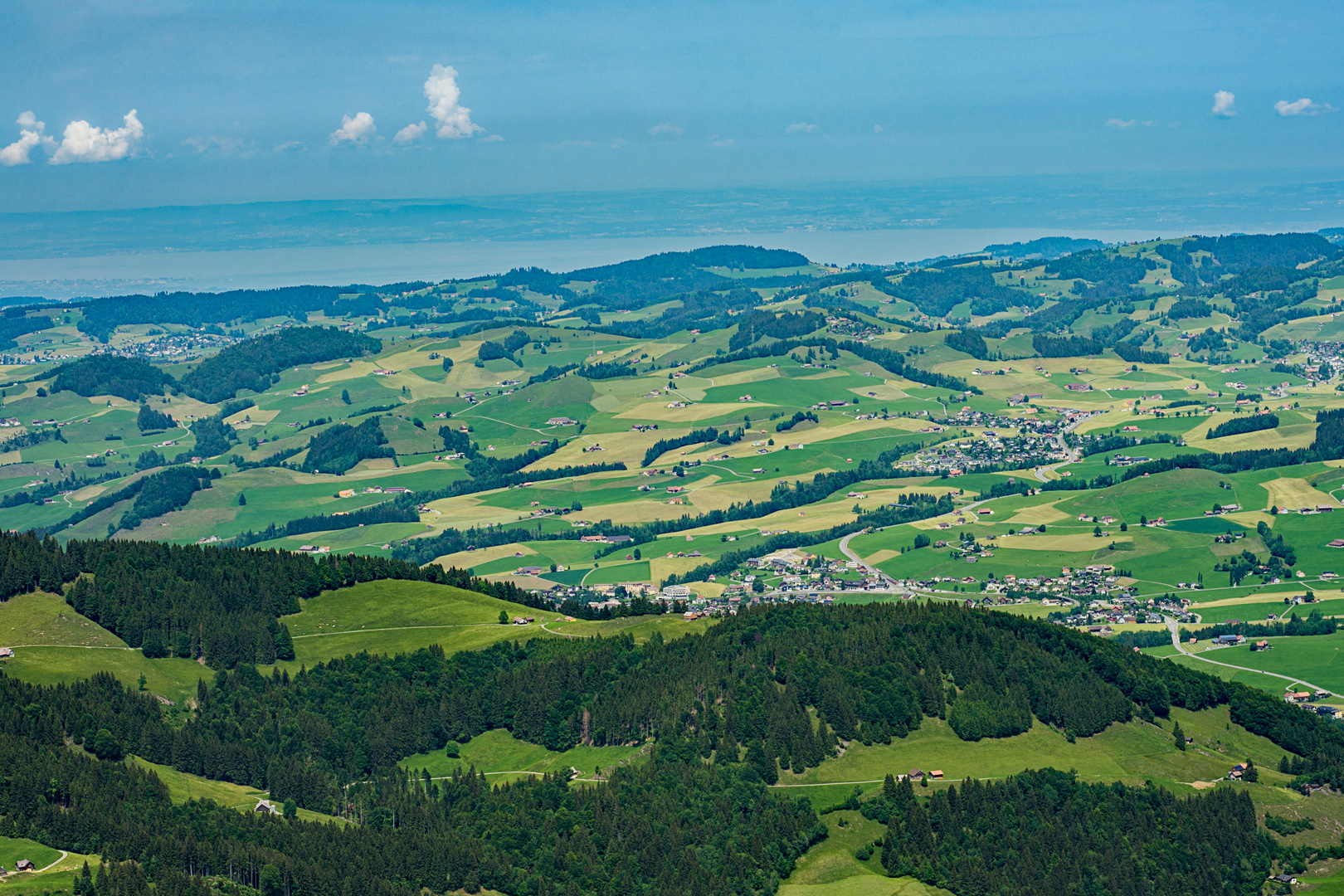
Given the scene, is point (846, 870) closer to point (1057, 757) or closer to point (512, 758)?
point (1057, 757)

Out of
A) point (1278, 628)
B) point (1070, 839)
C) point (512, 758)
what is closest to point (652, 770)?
point (512, 758)

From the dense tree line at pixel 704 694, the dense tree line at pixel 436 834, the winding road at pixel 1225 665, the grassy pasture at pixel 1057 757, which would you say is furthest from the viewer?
the winding road at pixel 1225 665

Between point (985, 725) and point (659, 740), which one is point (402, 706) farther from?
point (985, 725)

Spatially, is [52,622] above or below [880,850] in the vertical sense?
above

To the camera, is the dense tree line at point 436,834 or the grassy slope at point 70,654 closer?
the dense tree line at point 436,834

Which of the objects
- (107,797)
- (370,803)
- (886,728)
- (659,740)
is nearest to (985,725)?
(886,728)

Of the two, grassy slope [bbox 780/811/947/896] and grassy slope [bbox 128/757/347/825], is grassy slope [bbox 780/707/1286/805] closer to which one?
grassy slope [bbox 780/811/947/896]

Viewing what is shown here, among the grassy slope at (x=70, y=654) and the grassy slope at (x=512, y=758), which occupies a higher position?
the grassy slope at (x=70, y=654)

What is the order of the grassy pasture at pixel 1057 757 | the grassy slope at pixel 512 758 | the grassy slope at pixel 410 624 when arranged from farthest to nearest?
1. the grassy slope at pixel 410 624
2. the grassy slope at pixel 512 758
3. the grassy pasture at pixel 1057 757

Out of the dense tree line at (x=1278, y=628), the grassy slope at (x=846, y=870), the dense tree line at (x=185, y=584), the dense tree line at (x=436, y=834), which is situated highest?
the dense tree line at (x=185, y=584)

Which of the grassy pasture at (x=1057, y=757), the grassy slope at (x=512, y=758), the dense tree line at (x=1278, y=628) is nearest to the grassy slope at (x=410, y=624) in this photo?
the grassy slope at (x=512, y=758)

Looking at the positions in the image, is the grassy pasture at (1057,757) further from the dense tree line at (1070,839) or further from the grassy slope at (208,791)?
the grassy slope at (208,791)
